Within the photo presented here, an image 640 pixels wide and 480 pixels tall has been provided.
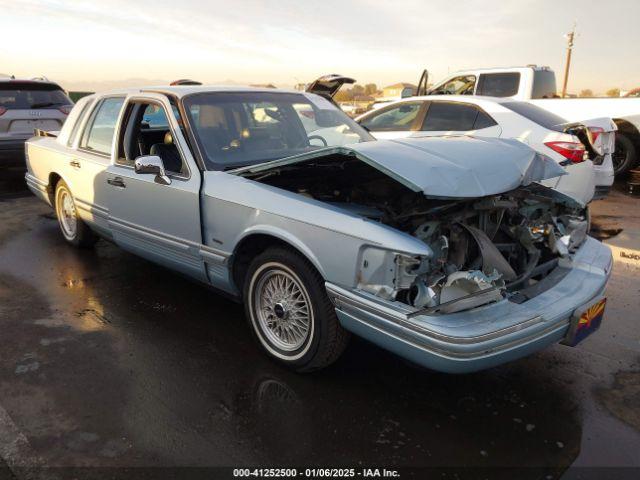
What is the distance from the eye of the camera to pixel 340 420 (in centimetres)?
276

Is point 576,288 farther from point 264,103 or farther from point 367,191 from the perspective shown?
point 264,103

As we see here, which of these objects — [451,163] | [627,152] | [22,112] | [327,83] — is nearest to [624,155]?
[627,152]

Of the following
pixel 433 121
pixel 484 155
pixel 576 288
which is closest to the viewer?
pixel 576 288

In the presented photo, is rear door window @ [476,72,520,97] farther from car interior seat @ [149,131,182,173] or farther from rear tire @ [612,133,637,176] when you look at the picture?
car interior seat @ [149,131,182,173]

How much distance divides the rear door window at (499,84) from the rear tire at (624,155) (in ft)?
7.10

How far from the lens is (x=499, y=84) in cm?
1047

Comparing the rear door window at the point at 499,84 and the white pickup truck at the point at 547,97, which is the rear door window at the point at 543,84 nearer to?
the white pickup truck at the point at 547,97

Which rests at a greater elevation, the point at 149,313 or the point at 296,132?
the point at 296,132

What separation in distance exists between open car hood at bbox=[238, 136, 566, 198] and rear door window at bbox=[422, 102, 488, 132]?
A: 366cm

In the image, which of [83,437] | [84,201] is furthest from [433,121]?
[83,437]

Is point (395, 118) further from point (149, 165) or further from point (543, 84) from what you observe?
point (149, 165)

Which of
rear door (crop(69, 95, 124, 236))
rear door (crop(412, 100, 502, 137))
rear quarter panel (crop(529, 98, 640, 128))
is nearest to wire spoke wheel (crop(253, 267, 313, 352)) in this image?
rear door (crop(69, 95, 124, 236))

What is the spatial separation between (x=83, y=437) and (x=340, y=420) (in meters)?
1.31

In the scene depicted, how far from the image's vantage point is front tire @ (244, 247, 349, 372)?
2895mm
